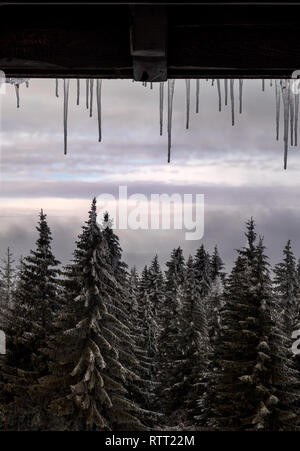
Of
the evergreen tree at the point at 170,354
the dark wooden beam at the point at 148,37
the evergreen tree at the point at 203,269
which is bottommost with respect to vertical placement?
the evergreen tree at the point at 170,354

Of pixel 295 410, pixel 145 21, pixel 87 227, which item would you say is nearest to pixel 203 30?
pixel 145 21

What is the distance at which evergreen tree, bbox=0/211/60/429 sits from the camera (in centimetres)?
2572

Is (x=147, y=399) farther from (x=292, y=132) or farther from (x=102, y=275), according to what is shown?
(x=292, y=132)

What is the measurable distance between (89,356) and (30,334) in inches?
183

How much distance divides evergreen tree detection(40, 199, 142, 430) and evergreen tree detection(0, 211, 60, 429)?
6.27 feet

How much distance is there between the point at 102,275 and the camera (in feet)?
82.2

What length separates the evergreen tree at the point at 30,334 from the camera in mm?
25719

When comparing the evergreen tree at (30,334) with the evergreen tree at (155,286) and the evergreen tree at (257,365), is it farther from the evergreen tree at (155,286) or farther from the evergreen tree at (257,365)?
the evergreen tree at (155,286)

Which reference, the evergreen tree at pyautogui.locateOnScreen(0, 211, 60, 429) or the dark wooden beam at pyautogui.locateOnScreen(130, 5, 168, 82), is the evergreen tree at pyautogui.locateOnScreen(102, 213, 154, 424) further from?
the dark wooden beam at pyautogui.locateOnScreen(130, 5, 168, 82)

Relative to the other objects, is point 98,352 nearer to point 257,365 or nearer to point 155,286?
point 257,365

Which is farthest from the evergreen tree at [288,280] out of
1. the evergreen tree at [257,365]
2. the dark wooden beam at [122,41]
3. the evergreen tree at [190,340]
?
the dark wooden beam at [122,41]

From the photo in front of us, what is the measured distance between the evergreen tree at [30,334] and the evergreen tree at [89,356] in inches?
75.3

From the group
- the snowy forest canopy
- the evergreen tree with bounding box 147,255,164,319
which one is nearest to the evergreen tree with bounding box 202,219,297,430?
the snowy forest canopy

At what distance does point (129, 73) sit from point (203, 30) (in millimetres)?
660
